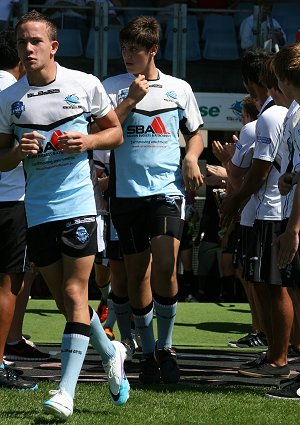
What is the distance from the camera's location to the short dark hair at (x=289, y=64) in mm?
5555

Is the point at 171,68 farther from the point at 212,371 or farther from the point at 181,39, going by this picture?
the point at 212,371

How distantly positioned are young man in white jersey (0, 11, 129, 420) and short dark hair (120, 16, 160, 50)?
1.30m

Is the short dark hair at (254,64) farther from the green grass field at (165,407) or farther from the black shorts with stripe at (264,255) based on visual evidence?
the green grass field at (165,407)

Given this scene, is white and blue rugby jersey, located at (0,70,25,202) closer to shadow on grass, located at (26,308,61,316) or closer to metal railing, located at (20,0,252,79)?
shadow on grass, located at (26,308,61,316)

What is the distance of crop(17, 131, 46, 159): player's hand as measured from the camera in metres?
5.22

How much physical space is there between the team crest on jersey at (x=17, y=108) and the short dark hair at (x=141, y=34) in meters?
1.55

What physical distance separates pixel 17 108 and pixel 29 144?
1.03 ft

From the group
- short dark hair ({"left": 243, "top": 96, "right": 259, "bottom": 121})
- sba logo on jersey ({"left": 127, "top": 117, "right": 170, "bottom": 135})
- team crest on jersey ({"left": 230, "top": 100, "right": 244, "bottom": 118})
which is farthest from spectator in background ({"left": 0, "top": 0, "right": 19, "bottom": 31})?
sba logo on jersey ({"left": 127, "top": 117, "right": 170, "bottom": 135})

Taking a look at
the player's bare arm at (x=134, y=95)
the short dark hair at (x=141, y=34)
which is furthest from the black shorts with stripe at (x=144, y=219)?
the short dark hair at (x=141, y=34)

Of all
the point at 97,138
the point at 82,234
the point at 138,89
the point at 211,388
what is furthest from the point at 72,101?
the point at 211,388

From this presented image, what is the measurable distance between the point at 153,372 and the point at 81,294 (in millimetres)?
1410

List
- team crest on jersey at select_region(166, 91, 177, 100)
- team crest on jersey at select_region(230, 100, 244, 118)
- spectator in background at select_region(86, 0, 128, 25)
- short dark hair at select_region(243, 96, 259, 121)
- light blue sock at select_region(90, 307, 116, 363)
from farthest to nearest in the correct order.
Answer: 1. spectator in background at select_region(86, 0, 128, 25)
2. team crest on jersey at select_region(230, 100, 244, 118)
3. short dark hair at select_region(243, 96, 259, 121)
4. team crest on jersey at select_region(166, 91, 177, 100)
5. light blue sock at select_region(90, 307, 116, 363)

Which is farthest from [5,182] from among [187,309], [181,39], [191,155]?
[181,39]

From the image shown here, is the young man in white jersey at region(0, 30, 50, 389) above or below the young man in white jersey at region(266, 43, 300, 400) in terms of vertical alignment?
below
